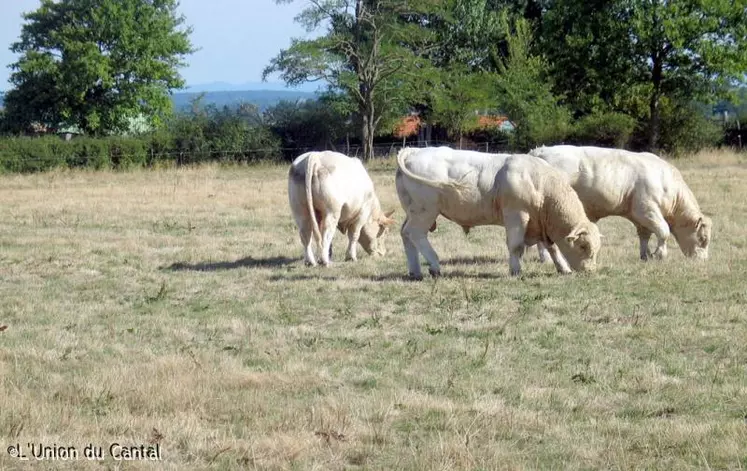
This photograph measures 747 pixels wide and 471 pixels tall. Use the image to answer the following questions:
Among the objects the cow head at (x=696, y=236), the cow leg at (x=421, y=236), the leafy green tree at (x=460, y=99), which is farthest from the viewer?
the leafy green tree at (x=460, y=99)

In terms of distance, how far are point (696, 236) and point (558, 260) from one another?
10.2ft

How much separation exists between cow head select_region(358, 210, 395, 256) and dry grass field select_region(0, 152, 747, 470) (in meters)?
0.74

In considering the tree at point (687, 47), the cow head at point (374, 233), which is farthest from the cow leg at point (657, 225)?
the tree at point (687, 47)

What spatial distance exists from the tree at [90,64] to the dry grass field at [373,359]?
38.1 metres

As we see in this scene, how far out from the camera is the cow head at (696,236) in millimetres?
16781

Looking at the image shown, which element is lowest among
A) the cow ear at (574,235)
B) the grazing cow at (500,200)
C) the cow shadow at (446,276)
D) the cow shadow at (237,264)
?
the cow shadow at (237,264)

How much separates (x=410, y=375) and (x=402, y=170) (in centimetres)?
570

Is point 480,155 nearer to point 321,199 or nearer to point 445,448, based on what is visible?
point 321,199

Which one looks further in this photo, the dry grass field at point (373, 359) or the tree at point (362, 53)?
the tree at point (362, 53)

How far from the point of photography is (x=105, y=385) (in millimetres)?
8711

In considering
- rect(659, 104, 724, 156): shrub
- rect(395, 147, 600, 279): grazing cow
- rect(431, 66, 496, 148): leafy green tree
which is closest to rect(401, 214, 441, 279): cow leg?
rect(395, 147, 600, 279): grazing cow

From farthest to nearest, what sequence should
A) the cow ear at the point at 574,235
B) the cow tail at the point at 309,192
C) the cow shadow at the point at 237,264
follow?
the cow shadow at the point at 237,264, the cow tail at the point at 309,192, the cow ear at the point at 574,235

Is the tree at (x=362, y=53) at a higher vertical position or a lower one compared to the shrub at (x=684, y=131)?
higher

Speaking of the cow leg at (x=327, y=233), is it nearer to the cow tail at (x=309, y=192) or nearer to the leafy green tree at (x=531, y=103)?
the cow tail at (x=309, y=192)
